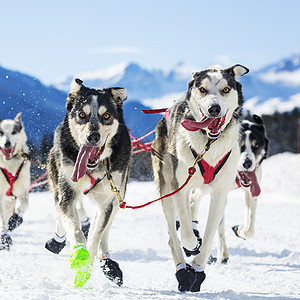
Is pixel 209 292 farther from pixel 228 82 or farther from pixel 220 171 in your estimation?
pixel 228 82

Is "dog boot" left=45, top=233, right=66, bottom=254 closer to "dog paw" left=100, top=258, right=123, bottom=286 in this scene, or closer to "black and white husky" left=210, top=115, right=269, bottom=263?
"dog paw" left=100, top=258, right=123, bottom=286

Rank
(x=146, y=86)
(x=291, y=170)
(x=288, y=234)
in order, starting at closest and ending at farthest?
(x=146, y=86)
(x=288, y=234)
(x=291, y=170)

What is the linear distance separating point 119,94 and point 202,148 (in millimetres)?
654

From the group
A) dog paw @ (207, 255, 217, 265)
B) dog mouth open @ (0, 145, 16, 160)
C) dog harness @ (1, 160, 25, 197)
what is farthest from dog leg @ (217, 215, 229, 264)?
dog mouth open @ (0, 145, 16, 160)

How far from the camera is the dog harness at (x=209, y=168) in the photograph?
3229 mm

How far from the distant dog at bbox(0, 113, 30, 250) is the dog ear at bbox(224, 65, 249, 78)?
3.26 meters

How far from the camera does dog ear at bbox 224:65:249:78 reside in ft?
10.6

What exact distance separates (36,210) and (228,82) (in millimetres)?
6625

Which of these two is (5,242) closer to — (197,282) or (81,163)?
(81,163)

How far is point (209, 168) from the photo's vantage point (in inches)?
128

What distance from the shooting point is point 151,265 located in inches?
172

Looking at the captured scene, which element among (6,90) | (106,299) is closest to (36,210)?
(6,90)

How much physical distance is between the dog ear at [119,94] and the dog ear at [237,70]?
677 millimetres

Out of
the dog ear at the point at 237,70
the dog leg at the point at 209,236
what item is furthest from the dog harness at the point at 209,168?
the dog ear at the point at 237,70
